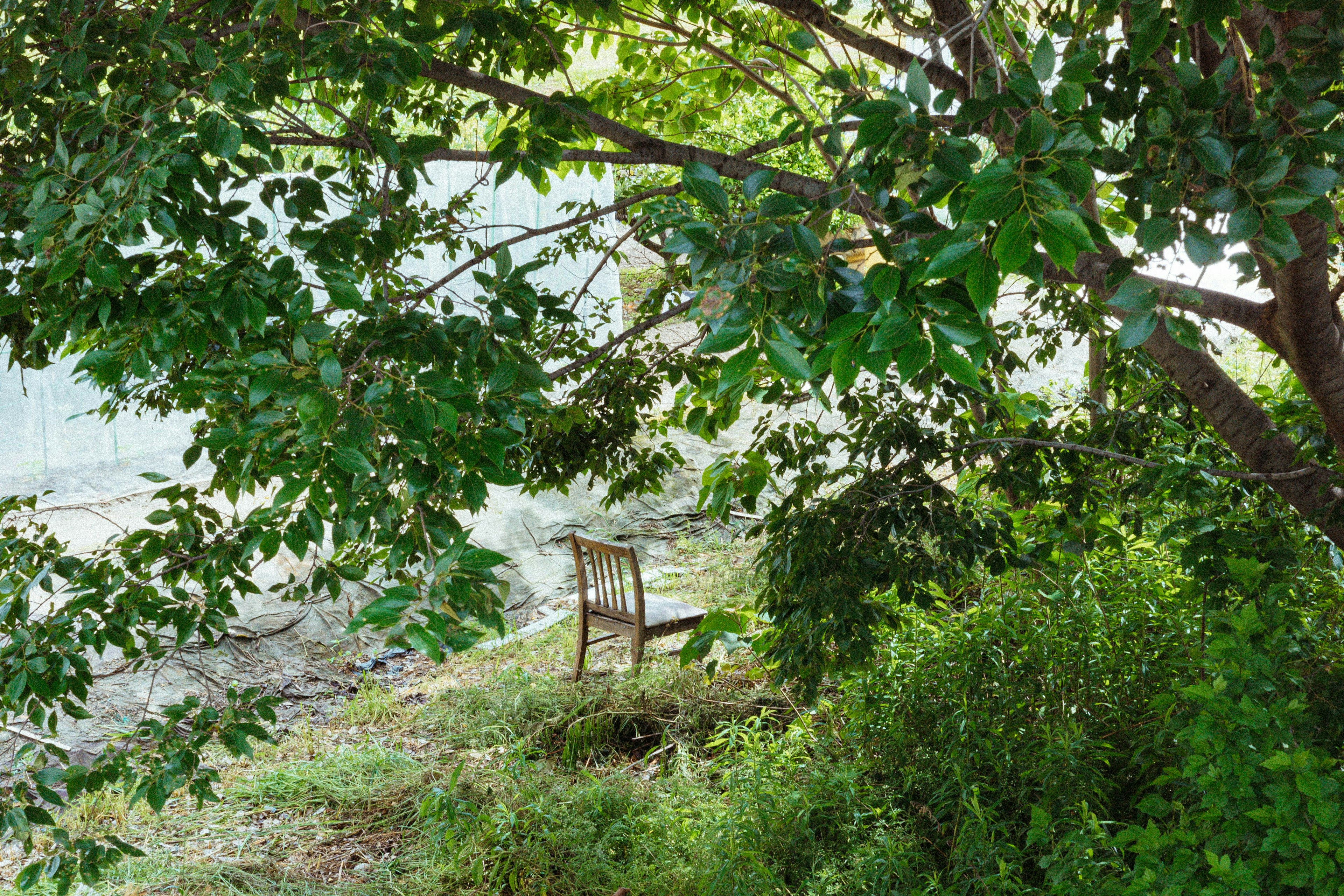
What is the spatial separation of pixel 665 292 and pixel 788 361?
6.18ft

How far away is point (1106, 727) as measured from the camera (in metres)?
2.55

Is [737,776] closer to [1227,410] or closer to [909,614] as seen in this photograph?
[909,614]

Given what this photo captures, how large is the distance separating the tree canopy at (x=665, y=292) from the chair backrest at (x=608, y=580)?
1590mm

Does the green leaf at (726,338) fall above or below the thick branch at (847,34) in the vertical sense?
below

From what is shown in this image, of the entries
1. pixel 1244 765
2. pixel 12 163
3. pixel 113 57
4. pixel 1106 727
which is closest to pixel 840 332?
pixel 1244 765

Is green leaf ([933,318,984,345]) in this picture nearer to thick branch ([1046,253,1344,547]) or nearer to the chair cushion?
thick branch ([1046,253,1344,547])

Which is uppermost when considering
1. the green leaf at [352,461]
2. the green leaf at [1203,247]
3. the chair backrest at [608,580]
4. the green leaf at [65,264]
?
the green leaf at [65,264]

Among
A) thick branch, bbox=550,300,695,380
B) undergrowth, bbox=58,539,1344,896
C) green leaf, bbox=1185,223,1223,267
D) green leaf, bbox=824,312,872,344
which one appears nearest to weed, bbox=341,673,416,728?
undergrowth, bbox=58,539,1344,896

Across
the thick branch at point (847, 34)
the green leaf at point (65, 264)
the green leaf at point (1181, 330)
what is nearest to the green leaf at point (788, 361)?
the green leaf at point (1181, 330)

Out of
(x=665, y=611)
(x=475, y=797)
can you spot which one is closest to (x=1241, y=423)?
(x=475, y=797)

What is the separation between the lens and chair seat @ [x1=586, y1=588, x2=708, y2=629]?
4223 mm

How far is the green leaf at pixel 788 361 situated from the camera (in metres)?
0.76

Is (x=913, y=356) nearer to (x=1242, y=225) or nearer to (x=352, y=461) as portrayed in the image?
(x=1242, y=225)

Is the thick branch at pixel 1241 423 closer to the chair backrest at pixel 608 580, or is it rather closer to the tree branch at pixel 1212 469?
the tree branch at pixel 1212 469
